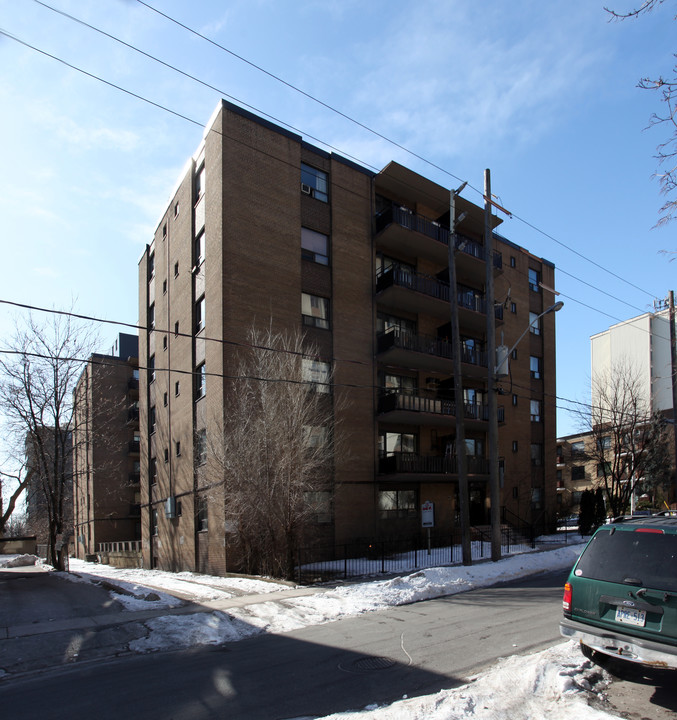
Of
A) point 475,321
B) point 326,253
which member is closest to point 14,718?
point 326,253

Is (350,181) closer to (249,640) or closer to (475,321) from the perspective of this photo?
(475,321)

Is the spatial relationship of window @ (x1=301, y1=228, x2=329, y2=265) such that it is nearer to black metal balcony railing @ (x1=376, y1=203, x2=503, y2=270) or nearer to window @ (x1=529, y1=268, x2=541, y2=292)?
black metal balcony railing @ (x1=376, y1=203, x2=503, y2=270)

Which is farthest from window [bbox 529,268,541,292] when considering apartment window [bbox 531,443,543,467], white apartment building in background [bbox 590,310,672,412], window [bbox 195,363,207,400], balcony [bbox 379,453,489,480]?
white apartment building in background [bbox 590,310,672,412]

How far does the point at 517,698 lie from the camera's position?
18.4ft

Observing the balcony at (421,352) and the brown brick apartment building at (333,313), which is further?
the balcony at (421,352)

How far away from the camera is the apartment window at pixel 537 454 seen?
112 feet

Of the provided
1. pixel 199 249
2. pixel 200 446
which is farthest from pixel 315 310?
pixel 200 446

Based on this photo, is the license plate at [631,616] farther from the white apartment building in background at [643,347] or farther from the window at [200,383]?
the white apartment building in background at [643,347]

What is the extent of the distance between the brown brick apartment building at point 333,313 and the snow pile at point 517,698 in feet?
46.6

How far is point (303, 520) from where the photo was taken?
17484mm

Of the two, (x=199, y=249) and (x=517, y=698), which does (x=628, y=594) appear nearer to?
(x=517, y=698)

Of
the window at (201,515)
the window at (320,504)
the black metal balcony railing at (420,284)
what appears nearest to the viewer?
the window at (320,504)

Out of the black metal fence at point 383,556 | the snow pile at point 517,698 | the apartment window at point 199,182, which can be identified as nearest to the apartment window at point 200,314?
the apartment window at point 199,182

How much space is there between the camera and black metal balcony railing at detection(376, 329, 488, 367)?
25094mm
